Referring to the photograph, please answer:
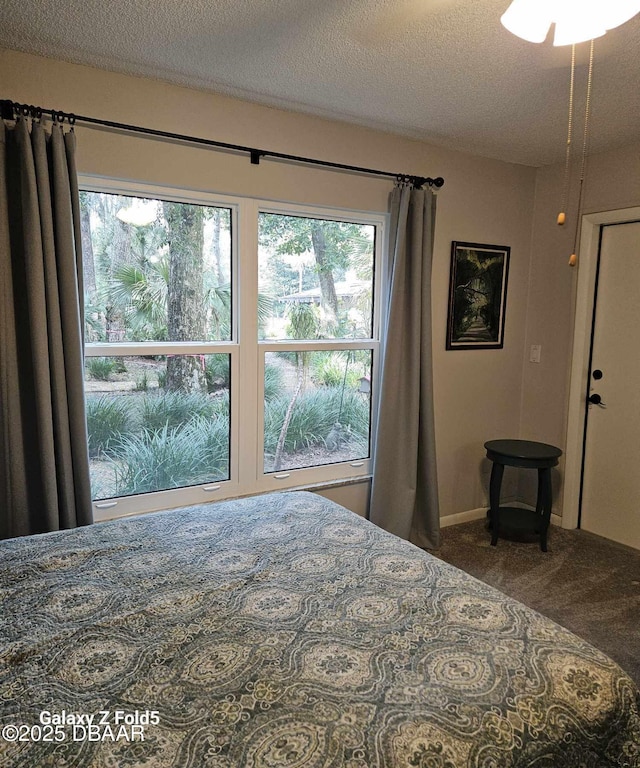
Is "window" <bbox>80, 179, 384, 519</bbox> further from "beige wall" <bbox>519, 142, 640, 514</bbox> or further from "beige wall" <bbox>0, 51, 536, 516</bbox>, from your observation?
"beige wall" <bbox>519, 142, 640, 514</bbox>

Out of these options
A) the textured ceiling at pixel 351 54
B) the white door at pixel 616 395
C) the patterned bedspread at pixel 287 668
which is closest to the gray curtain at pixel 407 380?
the textured ceiling at pixel 351 54

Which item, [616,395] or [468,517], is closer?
[616,395]

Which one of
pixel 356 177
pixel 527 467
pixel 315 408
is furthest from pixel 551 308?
pixel 315 408

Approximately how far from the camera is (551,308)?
3799 millimetres

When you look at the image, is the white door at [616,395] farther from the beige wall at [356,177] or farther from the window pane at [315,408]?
the window pane at [315,408]

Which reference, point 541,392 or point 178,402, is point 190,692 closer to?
point 178,402

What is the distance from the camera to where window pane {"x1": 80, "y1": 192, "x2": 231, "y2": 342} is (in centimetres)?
254

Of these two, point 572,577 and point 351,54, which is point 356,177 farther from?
point 572,577

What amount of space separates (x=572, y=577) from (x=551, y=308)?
178 centimetres

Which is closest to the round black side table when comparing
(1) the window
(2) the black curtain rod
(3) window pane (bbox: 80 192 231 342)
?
(1) the window

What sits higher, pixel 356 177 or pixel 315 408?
pixel 356 177

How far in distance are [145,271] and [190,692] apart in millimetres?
1989

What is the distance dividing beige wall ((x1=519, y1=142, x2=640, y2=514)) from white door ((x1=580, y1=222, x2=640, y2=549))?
0.56 feet

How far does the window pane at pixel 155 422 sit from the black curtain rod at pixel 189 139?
1.04 m
